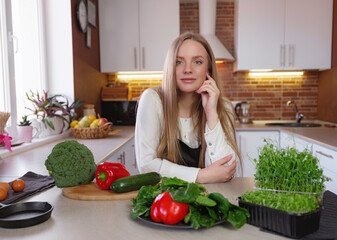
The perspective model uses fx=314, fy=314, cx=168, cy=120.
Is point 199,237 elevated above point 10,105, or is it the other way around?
point 10,105

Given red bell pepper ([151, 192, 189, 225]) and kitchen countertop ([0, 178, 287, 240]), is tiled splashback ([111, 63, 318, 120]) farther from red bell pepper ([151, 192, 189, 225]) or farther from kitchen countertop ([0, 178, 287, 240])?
red bell pepper ([151, 192, 189, 225])

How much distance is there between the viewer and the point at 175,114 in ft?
5.54

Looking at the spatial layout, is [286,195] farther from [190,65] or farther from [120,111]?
[120,111]

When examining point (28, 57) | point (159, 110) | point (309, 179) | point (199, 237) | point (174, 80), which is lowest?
point (199, 237)

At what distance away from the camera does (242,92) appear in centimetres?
419

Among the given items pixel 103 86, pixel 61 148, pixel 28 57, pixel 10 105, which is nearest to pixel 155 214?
pixel 61 148

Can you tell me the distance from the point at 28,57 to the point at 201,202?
8.88 ft

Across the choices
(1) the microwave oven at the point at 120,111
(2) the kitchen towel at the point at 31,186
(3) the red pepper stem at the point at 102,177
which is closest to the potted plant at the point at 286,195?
(3) the red pepper stem at the point at 102,177

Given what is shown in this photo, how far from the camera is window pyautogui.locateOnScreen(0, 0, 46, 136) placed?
237 cm

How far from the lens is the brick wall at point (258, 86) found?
4.12 meters

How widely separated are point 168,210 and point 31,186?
0.67m

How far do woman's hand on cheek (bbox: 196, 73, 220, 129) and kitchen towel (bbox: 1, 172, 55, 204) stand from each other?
0.81 meters

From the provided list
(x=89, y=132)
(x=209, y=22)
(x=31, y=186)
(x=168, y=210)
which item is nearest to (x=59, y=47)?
(x=89, y=132)

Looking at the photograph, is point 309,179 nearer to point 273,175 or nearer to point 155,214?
point 273,175
